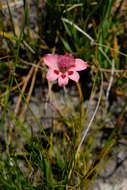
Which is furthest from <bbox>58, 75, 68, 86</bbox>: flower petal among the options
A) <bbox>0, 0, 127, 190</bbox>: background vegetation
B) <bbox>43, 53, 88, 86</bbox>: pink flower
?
<bbox>0, 0, 127, 190</bbox>: background vegetation

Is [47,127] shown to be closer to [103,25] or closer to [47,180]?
[47,180]

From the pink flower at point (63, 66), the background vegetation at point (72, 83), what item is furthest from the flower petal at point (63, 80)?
the background vegetation at point (72, 83)

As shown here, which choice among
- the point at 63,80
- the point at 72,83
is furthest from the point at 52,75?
the point at 72,83

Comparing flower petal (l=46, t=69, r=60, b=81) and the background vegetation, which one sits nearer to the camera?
flower petal (l=46, t=69, r=60, b=81)

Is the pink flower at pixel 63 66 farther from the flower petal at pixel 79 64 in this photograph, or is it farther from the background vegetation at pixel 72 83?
the background vegetation at pixel 72 83

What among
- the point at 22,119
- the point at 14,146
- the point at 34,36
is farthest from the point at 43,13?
the point at 14,146

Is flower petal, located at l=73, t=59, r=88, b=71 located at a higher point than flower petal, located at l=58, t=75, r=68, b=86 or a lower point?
higher

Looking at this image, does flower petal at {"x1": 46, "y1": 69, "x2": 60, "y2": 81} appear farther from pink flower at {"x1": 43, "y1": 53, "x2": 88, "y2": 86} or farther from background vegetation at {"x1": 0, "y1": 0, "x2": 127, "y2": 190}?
background vegetation at {"x1": 0, "y1": 0, "x2": 127, "y2": 190}

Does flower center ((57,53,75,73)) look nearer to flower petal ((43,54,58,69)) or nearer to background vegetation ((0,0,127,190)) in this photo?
flower petal ((43,54,58,69))
